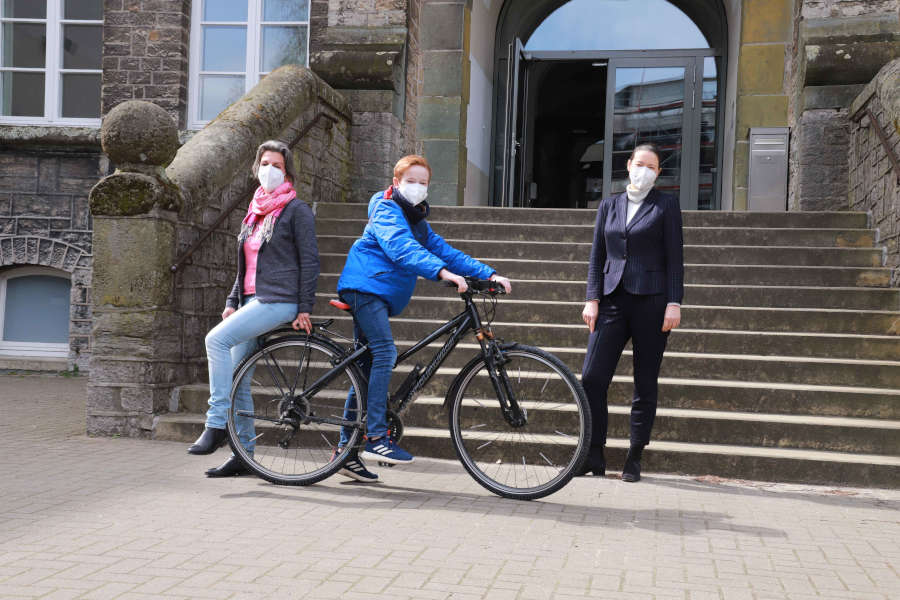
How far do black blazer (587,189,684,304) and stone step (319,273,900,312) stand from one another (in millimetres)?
1914

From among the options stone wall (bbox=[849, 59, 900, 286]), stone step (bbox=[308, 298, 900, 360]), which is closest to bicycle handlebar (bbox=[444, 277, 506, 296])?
stone step (bbox=[308, 298, 900, 360])

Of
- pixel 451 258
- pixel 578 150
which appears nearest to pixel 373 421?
pixel 451 258

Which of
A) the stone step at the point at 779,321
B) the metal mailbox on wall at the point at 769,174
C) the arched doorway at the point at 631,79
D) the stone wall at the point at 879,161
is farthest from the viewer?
the arched doorway at the point at 631,79

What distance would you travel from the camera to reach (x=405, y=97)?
36.1 ft

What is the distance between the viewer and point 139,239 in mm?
6410

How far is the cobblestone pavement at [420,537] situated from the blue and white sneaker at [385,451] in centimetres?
18

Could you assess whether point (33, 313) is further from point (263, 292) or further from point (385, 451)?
point (385, 451)

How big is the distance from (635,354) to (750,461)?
937 mm

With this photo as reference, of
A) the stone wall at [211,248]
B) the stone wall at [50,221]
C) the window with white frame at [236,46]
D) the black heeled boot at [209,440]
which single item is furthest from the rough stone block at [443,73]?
the black heeled boot at [209,440]

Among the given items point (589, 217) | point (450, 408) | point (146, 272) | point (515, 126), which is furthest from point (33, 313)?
point (450, 408)

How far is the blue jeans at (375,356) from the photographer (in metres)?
4.92

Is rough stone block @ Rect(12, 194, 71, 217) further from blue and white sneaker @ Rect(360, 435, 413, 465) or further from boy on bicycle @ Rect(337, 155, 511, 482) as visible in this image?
blue and white sneaker @ Rect(360, 435, 413, 465)

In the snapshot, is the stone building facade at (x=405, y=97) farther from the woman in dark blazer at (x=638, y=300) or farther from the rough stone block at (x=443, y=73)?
the woman in dark blazer at (x=638, y=300)

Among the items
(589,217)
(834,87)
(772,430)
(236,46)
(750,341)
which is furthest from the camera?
(236,46)
